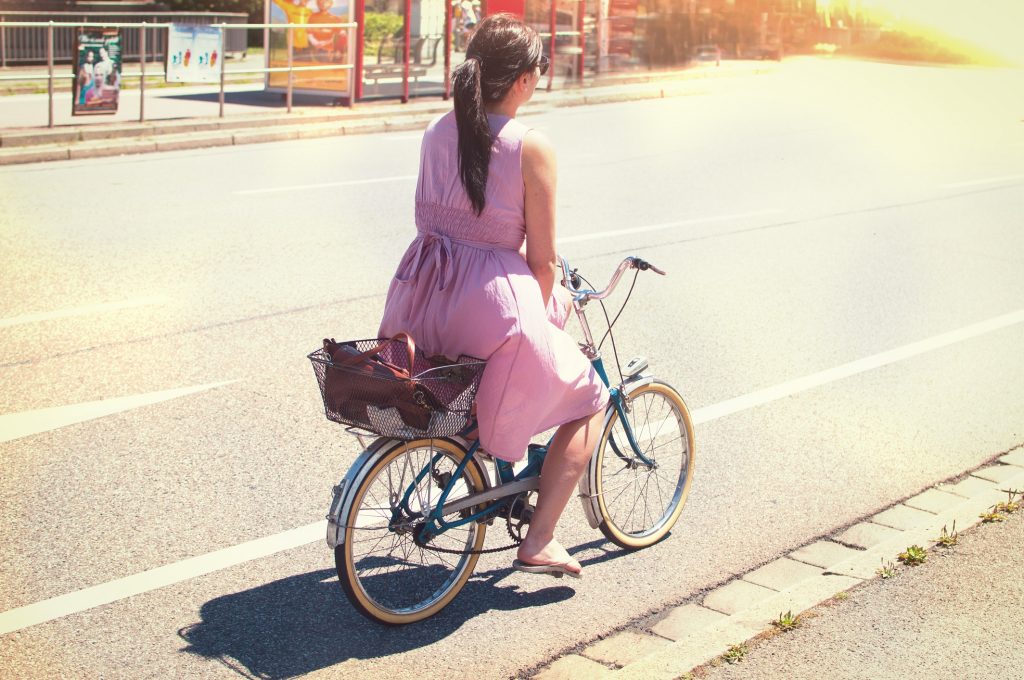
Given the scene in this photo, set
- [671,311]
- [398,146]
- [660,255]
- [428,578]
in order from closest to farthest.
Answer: [428,578], [671,311], [660,255], [398,146]

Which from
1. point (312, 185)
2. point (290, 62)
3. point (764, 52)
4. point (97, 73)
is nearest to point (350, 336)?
point (312, 185)

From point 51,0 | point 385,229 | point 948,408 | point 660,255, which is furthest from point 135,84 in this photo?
point 948,408

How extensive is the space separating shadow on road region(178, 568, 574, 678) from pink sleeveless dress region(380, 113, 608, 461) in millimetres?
660

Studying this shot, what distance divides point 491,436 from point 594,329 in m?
3.86

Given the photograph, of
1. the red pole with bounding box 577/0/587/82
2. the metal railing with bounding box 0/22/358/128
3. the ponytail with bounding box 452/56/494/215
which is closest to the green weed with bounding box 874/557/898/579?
the ponytail with bounding box 452/56/494/215

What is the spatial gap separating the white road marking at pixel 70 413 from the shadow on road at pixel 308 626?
1936mm

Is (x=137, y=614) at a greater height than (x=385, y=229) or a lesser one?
lesser

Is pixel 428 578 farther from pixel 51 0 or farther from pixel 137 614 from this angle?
pixel 51 0

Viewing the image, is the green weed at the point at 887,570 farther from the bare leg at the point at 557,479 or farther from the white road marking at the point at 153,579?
the white road marking at the point at 153,579

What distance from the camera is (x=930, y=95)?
88.5ft

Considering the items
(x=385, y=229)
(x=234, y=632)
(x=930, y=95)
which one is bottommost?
(x=234, y=632)

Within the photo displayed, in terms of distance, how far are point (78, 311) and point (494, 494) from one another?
4276 millimetres

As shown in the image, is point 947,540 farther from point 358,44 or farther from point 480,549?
point 358,44

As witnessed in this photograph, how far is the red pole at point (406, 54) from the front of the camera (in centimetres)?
1936
